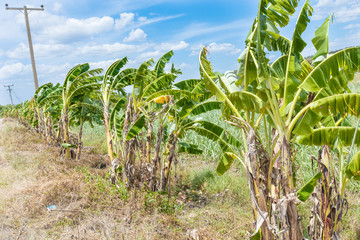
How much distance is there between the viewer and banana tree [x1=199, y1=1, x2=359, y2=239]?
3.04 meters

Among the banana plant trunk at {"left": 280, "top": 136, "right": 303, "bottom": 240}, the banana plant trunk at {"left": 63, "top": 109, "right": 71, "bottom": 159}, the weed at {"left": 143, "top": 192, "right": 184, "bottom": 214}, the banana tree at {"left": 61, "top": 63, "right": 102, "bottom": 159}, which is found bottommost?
the weed at {"left": 143, "top": 192, "right": 184, "bottom": 214}

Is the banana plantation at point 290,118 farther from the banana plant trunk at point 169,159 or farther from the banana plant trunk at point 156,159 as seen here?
the banana plant trunk at point 156,159

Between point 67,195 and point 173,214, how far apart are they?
2.41m

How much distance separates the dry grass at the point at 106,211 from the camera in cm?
433

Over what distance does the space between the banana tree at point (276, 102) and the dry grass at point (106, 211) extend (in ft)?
2.94

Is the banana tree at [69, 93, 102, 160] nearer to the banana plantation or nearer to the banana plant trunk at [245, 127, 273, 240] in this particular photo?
the banana plantation

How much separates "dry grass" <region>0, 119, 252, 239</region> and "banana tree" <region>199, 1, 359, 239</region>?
0.89m

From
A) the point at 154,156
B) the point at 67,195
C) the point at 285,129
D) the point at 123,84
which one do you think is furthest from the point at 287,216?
the point at 123,84

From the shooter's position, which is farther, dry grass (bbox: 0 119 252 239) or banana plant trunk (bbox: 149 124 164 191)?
banana plant trunk (bbox: 149 124 164 191)

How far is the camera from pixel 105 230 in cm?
428

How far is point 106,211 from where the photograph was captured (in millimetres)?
5023

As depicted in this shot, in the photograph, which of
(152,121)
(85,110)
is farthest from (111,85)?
(85,110)

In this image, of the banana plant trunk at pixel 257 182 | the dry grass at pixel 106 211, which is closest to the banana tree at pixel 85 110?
the dry grass at pixel 106 211

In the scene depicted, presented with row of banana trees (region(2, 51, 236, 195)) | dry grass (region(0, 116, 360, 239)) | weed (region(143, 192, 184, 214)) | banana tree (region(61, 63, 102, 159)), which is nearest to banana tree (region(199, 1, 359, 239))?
dry grass (region(0, 116, 360, 239))
